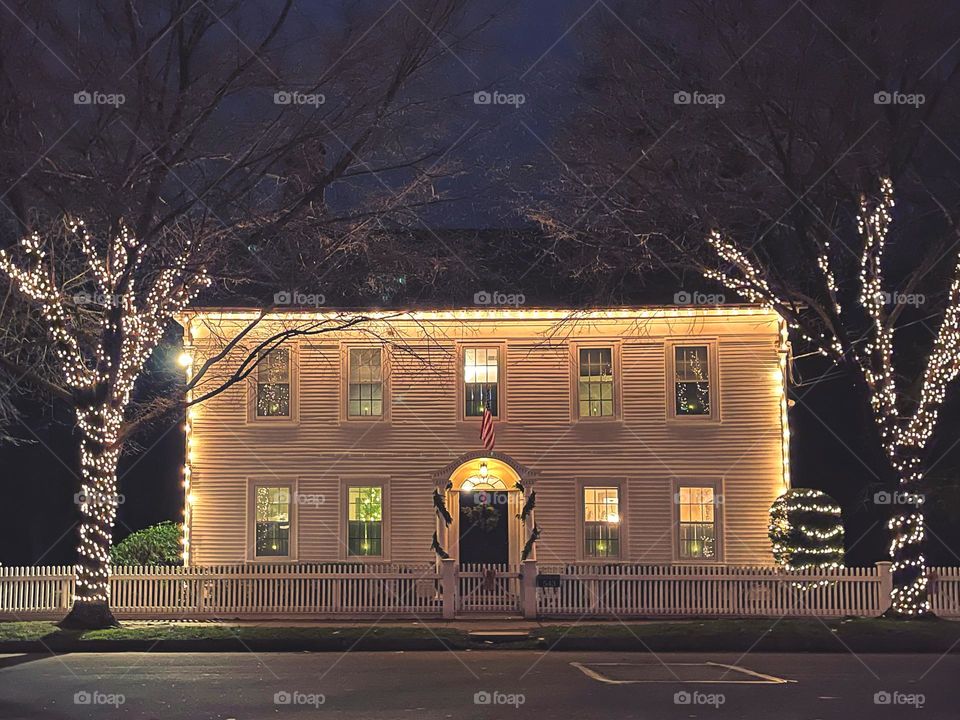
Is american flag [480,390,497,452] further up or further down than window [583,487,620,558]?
further up

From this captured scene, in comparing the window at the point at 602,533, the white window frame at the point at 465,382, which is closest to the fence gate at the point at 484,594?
the window at the point at 602,533

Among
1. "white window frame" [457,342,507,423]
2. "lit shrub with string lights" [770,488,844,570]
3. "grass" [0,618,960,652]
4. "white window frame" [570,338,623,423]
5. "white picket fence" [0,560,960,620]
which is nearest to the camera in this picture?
"grass" [0,618,960,652]

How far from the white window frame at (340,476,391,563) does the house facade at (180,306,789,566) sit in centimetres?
3

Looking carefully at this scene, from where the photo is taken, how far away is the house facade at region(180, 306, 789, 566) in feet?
84.2

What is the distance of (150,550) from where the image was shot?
84.9ft

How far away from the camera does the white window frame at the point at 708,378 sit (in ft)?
84.6

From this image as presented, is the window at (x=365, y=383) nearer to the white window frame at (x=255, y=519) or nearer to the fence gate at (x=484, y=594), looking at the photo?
the white window frame at (x=255, y=519)

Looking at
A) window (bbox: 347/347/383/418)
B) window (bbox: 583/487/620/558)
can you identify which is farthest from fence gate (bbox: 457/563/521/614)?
window (bbox: 347/347/383/418)

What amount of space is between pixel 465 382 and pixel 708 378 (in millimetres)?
5388

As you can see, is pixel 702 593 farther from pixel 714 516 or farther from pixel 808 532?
pixel 714 516

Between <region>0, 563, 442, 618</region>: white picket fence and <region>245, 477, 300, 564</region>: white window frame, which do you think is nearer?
<region>0, 563, 442, 618</region>: white picket fence

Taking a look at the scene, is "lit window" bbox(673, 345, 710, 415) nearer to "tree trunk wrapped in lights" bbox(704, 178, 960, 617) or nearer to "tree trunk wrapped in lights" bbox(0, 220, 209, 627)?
"tree trunk wrapped in lights" bbox(704, 178, 960, 617)

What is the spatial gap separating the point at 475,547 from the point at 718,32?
12.4 meters

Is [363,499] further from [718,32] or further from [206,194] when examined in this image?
[718,32]
